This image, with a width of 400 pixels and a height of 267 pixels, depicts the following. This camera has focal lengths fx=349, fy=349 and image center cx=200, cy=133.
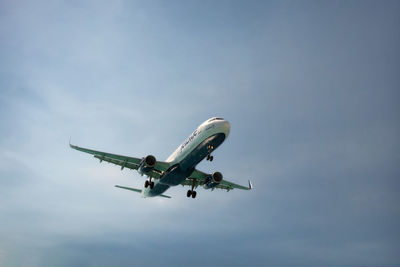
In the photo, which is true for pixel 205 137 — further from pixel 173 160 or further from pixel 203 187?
pixel 203 187

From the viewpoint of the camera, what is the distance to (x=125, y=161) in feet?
170

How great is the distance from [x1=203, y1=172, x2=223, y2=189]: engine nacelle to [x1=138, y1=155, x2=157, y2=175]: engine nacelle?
10.1 m

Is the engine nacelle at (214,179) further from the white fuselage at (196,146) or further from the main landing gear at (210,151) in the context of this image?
the main landing gear at (210,151)

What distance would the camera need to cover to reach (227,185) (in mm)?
62281

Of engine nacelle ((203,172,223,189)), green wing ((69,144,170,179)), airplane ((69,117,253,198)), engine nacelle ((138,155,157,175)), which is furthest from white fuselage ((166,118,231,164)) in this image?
engine nacelle ((203,172,223,189))

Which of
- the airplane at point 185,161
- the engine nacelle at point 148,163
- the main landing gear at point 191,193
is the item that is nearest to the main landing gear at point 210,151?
the airplane at point 185,161

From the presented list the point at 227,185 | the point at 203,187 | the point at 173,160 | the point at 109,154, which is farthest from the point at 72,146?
the point at 227,185

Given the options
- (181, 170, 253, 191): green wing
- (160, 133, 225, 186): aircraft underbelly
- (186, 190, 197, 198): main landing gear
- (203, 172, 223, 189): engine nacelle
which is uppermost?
(181, 170, 253, 191): green wing

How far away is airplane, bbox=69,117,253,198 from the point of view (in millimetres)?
44928

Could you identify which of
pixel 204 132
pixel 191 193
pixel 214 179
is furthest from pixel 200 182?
pixel 204 132

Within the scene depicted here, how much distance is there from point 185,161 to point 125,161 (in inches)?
403

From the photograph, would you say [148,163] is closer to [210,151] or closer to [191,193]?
[210,151]

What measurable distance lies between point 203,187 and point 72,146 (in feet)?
70.7

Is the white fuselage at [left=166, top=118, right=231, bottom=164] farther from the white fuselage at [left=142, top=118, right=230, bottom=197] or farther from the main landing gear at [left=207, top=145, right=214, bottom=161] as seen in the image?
the main landing gear at [left=207, top=145, right=214, bottom=161]
